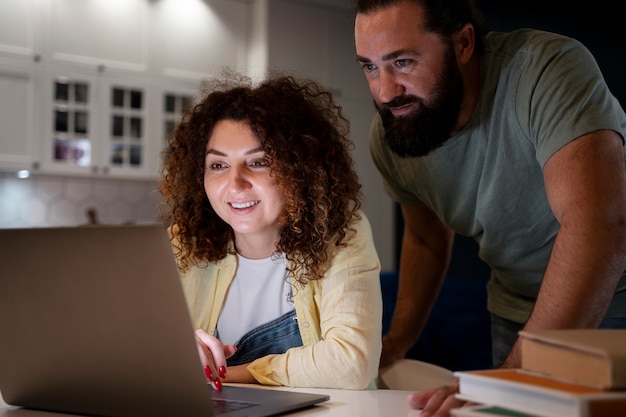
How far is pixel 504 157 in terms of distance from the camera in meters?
1.57

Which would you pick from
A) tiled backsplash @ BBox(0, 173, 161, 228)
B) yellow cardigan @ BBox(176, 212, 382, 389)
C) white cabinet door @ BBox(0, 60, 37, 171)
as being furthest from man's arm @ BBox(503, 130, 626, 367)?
tiled backsplash @ BBox(0, 173, 161, 228)

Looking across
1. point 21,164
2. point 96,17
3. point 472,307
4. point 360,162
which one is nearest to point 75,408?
point 472,307

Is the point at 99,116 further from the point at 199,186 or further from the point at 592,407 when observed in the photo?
the point at 592,407

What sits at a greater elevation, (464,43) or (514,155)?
(464,43)

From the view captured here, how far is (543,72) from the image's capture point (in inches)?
57.2

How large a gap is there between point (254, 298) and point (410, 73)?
53 cm

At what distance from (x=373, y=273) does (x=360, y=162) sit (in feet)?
11.8

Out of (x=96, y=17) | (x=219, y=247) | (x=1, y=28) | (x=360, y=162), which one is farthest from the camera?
(x=360, y=162)

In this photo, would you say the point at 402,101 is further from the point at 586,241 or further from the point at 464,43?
the point at 586,241

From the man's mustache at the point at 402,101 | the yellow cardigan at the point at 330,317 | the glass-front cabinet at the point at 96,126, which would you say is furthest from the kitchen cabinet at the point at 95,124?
the man's mustache at the point at 402,101

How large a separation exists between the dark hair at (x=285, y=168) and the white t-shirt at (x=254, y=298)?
0.16 ft

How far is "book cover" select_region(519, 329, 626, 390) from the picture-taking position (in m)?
0.66

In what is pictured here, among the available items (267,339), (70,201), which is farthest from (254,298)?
(70,201)

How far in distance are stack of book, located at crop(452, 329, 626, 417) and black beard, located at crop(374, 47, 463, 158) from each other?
0.85m
